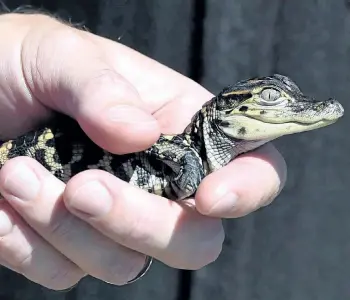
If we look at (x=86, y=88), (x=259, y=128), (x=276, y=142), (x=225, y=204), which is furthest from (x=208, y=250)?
(x=276, y=142)

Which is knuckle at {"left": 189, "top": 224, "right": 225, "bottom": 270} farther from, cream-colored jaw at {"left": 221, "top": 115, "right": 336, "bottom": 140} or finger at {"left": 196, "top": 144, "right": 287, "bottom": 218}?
A: cream-colored jaw at {"left": 221, "top": 115, "right": 336, "bottom": 140}

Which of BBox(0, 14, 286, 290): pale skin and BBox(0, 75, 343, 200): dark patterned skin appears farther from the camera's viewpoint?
BBox(0, 75, 343, 200): dark patterned skin

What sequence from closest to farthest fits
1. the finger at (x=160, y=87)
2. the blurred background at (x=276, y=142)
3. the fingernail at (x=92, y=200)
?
the fingernail at (x=92, y=200) < the finger at (x=160, y=87) < the blurred background at (x=276, y=142)

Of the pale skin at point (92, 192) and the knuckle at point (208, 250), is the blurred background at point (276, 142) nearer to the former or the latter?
the pale skin at point (92, 192)

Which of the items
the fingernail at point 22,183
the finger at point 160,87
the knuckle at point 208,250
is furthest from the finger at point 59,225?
the finger at point 160,87

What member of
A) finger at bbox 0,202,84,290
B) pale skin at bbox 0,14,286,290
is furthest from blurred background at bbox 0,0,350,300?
finger at bbox 0,202,84,290
